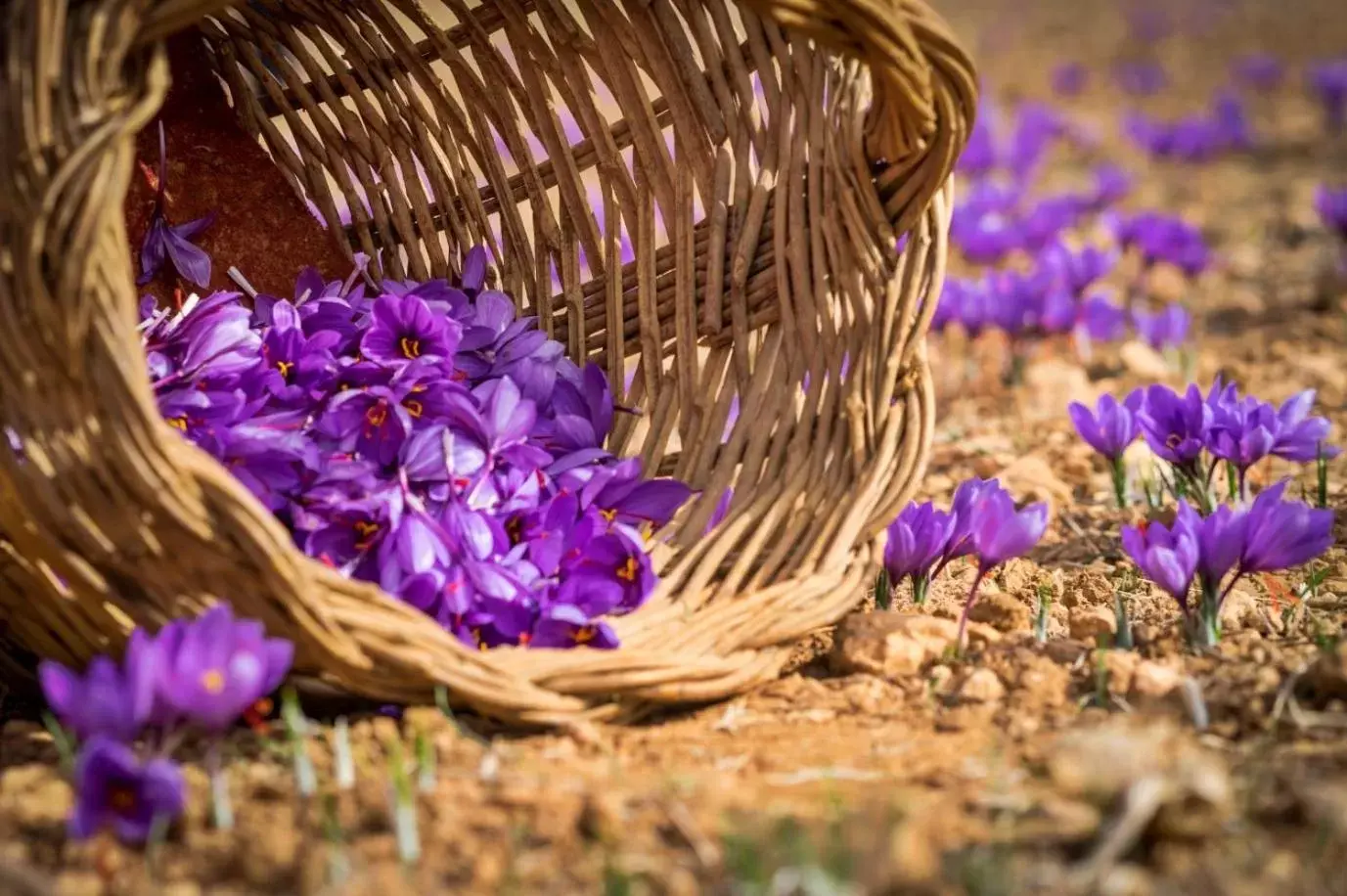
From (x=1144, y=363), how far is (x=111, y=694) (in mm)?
2566

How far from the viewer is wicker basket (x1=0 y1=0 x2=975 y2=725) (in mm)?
1254

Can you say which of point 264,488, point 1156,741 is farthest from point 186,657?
point 1156,741

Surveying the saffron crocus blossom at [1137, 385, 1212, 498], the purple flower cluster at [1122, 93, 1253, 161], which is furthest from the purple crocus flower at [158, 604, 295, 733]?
the purple flower cluster at [1122, 93, 1253, 161]

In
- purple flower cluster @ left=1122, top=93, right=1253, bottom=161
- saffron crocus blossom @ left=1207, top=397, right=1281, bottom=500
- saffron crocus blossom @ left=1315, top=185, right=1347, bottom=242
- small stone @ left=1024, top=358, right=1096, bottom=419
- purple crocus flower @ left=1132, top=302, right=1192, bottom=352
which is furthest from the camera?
purple flower cluster @ left=1122, top=93, right=1253, bottom=161

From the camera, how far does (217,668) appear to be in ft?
4.02

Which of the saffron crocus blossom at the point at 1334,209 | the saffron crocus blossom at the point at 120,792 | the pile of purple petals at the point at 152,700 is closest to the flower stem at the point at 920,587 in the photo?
the pile of purple petals at the point at 152,700

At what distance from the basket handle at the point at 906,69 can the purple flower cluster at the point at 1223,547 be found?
1.57ft

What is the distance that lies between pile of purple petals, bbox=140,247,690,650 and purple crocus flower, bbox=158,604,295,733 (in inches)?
11.7

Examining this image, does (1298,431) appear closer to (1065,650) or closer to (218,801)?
(1065,650)

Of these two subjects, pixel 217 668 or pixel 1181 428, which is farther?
pixel 1181 428

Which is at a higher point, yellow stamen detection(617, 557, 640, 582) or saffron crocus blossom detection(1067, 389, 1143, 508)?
saffron crocus blossom detection(1067, 389, 1143, 508)

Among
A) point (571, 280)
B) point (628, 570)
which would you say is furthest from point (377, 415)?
point (571, 280)

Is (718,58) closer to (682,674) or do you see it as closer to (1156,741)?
(682,674)

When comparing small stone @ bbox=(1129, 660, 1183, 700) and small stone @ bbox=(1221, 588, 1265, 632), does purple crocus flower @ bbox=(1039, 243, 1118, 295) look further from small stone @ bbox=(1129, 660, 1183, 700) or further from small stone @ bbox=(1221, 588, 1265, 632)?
small stone @ bbox=(1129, 660, 1183, 700)
